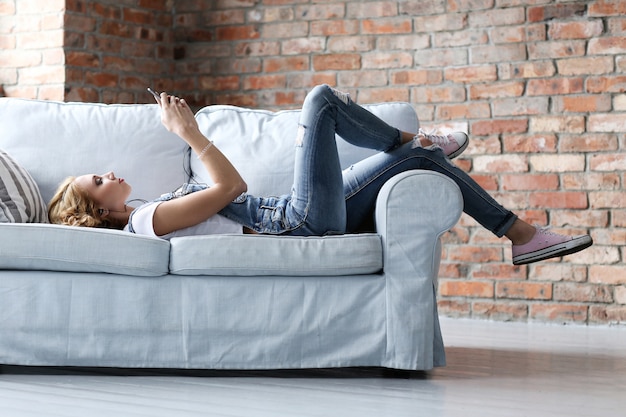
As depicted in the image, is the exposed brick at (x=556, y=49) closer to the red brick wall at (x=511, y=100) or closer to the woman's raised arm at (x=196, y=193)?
the red brick wall at (x=511, y=100)

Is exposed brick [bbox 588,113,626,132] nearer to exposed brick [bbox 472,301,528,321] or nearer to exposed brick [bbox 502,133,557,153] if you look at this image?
exposed brick [bbox 502,133,557,153]

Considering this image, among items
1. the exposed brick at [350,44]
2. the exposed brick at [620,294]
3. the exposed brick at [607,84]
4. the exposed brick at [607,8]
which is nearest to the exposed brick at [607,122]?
the exposed brick at [607,84]

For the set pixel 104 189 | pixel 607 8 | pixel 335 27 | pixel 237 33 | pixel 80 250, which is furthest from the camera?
pixel 237 33

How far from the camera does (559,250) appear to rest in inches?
117

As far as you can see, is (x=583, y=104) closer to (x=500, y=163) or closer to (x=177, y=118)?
(x=500, y=163)

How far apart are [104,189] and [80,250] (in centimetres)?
32

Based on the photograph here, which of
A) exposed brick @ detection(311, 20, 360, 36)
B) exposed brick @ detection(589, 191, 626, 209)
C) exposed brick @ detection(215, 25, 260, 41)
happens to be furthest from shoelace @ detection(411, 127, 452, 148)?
exposed brick @ detection(215, 25, 260, 41)

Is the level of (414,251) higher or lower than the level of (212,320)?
higher

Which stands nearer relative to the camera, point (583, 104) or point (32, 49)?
point (583, 104)

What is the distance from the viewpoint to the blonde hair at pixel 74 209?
9.41 ft

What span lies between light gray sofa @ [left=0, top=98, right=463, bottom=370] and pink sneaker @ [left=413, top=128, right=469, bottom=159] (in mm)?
287

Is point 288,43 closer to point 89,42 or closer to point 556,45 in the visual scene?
point 89,42

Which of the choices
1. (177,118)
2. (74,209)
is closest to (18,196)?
(74,209)

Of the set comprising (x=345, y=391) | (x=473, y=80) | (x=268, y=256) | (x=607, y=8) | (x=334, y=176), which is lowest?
(x=345, y=391)
